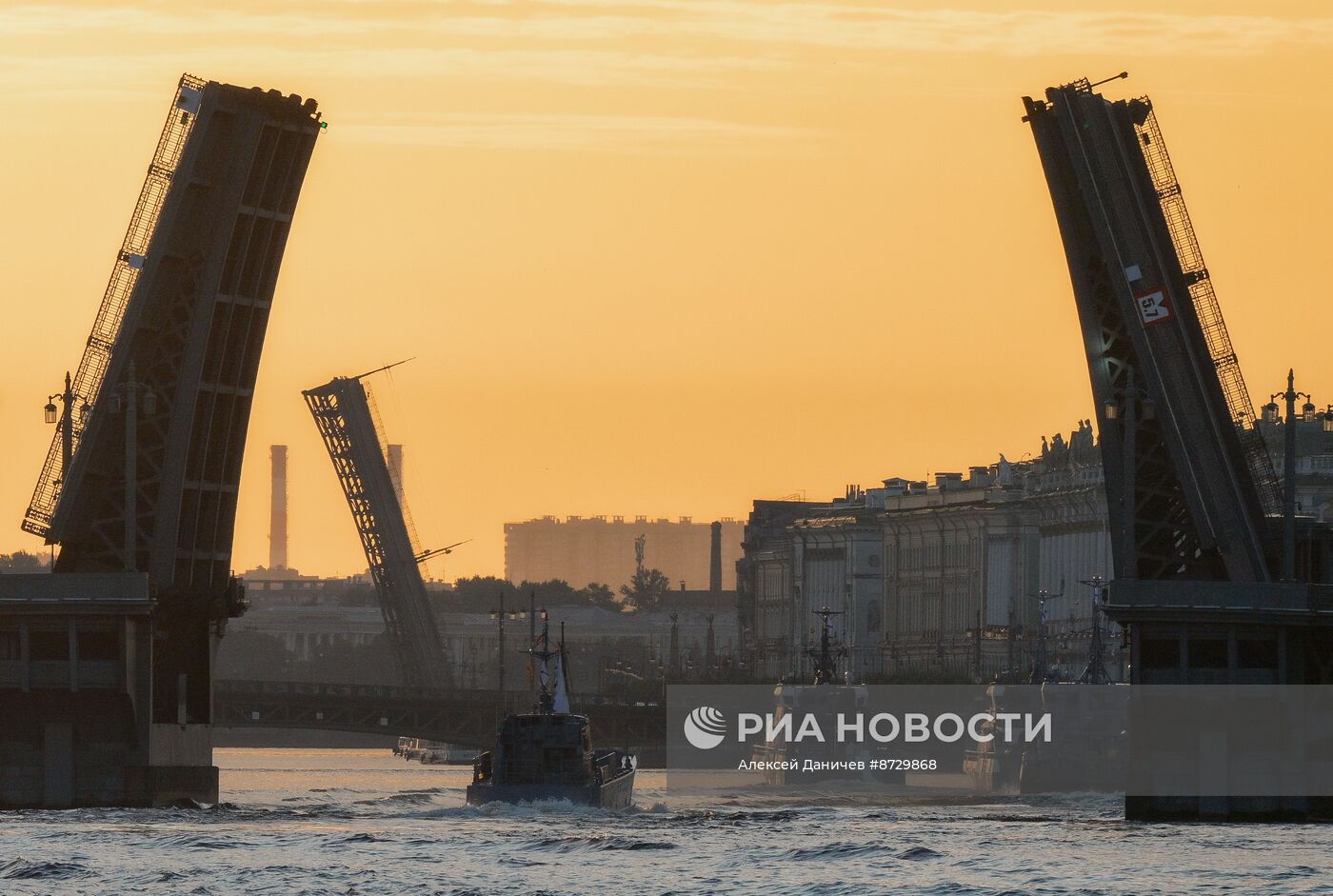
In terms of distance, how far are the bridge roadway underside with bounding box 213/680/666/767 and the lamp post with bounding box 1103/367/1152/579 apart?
27.7 m

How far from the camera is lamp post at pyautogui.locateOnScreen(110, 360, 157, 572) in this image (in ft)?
214

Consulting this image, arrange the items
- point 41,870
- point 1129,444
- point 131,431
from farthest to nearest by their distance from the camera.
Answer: point 1129,444 < point 131,431 < point 41,870

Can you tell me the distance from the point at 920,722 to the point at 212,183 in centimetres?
5264

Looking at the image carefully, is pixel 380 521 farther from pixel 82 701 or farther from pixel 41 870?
pixel 41 870

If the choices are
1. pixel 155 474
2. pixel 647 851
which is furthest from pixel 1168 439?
pixel 155 474

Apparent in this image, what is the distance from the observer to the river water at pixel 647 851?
5503cm

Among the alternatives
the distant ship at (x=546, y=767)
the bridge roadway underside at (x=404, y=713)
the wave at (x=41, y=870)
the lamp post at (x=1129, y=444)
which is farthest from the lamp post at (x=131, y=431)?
the bridge roadway underside at (x=404, y=713)

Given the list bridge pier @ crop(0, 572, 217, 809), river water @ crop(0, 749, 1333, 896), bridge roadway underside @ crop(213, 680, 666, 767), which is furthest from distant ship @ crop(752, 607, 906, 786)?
bridge pier @ crop(0, 572, 217, 809)

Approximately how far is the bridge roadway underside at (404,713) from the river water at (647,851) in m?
14.4

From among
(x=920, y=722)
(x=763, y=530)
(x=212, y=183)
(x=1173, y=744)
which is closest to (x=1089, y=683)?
(x=920, y=722)

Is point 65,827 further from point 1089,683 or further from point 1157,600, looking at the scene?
point 1089,683

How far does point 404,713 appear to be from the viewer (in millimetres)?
99250

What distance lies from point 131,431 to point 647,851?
33.4 feet

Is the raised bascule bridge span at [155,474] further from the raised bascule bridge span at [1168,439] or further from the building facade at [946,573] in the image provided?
the building facade at [946,573]
